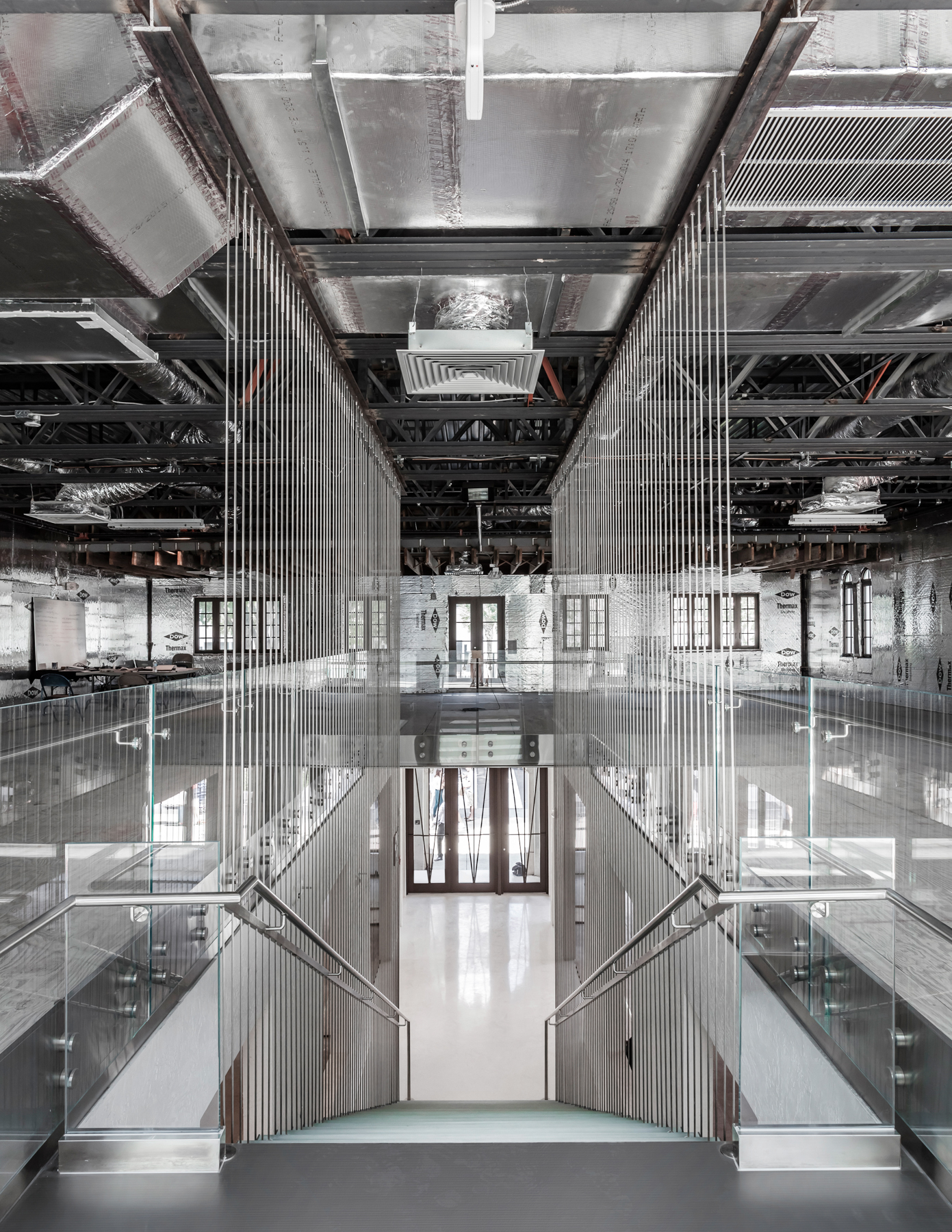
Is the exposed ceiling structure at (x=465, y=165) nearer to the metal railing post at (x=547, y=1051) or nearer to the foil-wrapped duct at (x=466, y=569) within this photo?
the metal railing post at (x=547, y=1051)

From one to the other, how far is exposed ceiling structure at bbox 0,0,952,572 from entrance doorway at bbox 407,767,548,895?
470 inches

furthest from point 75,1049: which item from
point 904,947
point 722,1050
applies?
point 904,947

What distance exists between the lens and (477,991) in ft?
38.5

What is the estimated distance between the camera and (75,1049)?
2707 mm

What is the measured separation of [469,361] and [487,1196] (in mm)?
3516

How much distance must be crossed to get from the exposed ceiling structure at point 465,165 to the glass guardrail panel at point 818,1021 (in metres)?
2.76

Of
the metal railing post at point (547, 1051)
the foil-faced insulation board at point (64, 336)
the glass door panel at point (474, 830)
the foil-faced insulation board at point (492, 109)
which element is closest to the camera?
the foil-faced insulation board at point (492, 109)

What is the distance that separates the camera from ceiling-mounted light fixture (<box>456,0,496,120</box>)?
2123 mm

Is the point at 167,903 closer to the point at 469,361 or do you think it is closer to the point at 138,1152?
the point at 138,1152

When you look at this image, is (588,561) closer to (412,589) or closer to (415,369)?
(415,369)

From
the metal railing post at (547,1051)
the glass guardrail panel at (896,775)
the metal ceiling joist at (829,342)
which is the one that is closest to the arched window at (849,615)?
the metal railing post at (547,1051)

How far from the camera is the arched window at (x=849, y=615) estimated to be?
17.8 m

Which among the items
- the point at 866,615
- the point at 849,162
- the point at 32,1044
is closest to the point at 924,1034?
the point at 32,1044

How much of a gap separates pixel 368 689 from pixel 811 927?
19.2 feet
